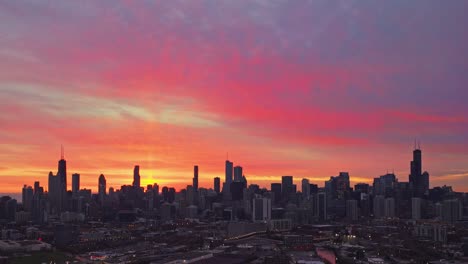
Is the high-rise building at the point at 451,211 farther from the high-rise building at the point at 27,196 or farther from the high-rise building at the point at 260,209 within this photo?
the high-rise building at the point at 27,196

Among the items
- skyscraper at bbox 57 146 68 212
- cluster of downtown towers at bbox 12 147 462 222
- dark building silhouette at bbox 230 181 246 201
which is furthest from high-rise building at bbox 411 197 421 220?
skyscraper at bbox 57 146 68 212

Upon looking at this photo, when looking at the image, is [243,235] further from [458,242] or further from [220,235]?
[458,242]

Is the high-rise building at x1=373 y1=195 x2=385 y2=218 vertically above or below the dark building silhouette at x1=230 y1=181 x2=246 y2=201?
below

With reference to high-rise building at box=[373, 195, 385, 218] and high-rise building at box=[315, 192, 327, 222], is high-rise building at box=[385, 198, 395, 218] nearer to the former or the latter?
high-rise building at box=[373, 195, 385, 218]

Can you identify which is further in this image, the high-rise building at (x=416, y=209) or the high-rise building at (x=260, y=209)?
the high-rise building at (x=416, y=209)

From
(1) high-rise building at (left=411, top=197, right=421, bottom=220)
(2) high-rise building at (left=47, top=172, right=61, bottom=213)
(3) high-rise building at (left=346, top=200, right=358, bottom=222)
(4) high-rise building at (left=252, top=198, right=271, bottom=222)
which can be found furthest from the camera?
(2) high-rise building at (left=47, top=172, right=61, bottom=213)

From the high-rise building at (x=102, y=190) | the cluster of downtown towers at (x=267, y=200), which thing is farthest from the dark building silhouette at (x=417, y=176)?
the high-rise building at (x=102, y=190)
